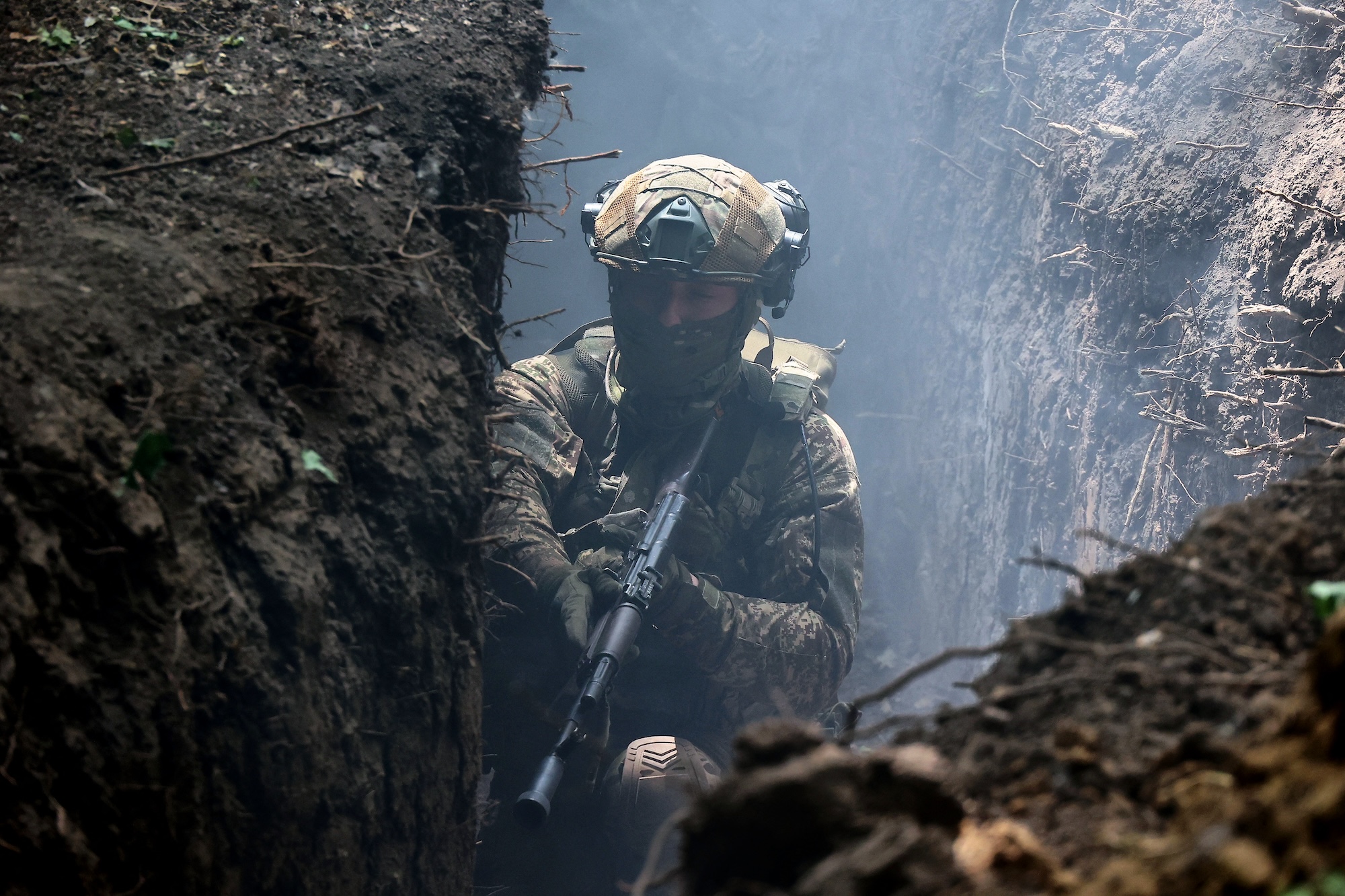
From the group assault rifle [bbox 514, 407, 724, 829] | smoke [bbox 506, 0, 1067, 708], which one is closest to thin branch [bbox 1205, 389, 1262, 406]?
assault rifle [bbox 514, 407, 724, 829]

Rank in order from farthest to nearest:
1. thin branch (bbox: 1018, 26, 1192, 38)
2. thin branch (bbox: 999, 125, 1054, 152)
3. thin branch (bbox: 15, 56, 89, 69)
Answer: thin branch (bbox: 999, 125, 1054, 152) → thin branch (bbox: 1018, 26, 1192, 38) → thin branch (bbox: 15, 56, 89, 69)

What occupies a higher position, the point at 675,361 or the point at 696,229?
the point at 696,229

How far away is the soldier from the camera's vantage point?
3338 millimetres

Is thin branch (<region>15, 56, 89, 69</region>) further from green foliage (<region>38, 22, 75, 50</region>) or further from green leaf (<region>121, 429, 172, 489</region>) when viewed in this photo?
green leaf (<region>121, 429, 172, 489</region>)

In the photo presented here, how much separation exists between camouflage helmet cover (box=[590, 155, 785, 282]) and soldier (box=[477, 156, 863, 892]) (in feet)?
0.04

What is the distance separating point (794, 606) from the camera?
12.6 ft

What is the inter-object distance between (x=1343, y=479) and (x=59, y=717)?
1679 millimetres

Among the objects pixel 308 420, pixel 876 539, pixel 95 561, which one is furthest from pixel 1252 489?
pixel 876 539

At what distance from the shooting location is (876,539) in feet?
28.4

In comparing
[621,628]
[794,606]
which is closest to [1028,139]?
[794,606]

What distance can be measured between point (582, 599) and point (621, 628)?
0.34 meters

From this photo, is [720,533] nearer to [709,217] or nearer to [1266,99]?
[709,217]

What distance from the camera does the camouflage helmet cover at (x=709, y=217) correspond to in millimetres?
3703

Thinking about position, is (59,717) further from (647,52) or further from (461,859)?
(647,52)
